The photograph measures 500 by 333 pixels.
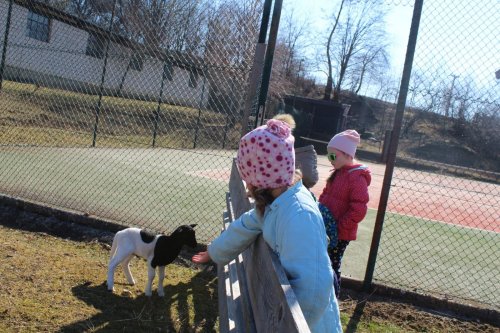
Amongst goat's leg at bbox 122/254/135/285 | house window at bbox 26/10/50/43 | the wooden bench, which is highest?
house window at bbox 26/10/50/43

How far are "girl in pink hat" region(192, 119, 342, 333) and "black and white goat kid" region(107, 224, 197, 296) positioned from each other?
1.72 metres

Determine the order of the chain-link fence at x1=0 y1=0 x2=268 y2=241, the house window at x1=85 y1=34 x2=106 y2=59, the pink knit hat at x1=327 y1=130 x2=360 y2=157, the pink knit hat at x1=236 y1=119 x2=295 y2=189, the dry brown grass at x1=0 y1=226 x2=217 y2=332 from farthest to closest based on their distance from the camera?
the house window at x1=85 y1=34 x2=106 y2=59 < the chain-link fence at x1=0 y1=0 x2=268 y2=241 < the pink knit hat at x1=327 y1=130 x2=360 y2=157 < the dry brown grass at x1=0 y1=226 x2=217 y2=332 < the pink knit hat at x1=236 y1=119 x2=295 y2=189

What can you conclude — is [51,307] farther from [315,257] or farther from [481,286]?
[481,286]

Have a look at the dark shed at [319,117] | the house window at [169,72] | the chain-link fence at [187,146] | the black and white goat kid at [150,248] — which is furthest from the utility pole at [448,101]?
the dark shed at [319,117]

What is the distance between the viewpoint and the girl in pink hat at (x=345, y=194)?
420 centimetres

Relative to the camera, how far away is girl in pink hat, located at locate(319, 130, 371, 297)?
4195 mm

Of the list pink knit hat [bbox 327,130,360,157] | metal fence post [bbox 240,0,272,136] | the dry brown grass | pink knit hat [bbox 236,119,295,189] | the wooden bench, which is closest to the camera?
the wooden bench

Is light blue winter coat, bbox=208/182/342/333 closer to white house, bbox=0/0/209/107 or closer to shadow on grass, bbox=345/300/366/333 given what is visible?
shadow on grass, bbox=345/300/366/333

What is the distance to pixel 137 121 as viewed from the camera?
68.0ft

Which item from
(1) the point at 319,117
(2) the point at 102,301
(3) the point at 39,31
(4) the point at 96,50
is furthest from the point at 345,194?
(1) the point at 319,117

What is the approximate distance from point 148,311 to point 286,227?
2.41 metres

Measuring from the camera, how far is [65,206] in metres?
6.81

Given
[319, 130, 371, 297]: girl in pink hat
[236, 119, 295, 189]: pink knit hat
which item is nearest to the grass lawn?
[319, 130, 371, 297]: girl in pink hat

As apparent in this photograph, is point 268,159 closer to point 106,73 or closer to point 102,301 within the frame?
point 102,301
